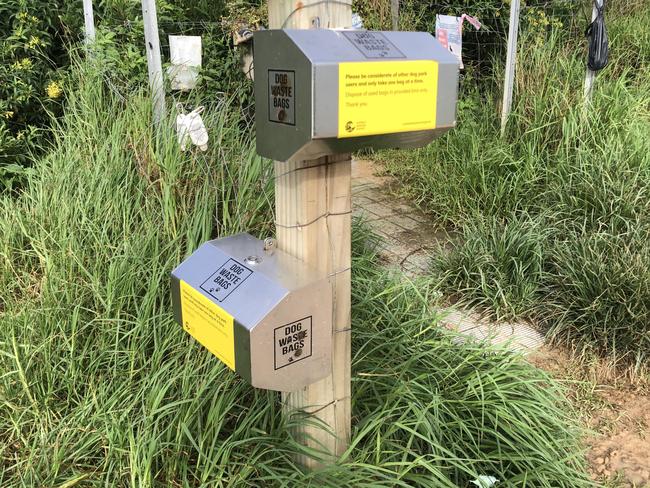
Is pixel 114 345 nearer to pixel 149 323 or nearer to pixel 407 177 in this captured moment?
pixel 149 323

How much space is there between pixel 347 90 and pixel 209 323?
28.5 inches

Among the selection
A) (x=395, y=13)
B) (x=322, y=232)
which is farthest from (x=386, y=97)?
(x=395, y=13)

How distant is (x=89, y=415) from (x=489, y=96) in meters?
4.41

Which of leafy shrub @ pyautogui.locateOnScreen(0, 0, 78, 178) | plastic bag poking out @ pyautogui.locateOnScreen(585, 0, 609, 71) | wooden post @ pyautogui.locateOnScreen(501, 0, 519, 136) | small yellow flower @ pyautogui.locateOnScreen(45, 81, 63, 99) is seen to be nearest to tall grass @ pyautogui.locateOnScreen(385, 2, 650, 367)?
wooden post @ pyautogui.locateOnScreen(501, 0, 519, 136)

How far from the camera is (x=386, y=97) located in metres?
1.47

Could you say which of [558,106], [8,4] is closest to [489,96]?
[558,106]

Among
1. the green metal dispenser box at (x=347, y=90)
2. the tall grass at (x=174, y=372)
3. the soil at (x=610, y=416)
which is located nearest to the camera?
the green metal dispenser box at (x=347, y=90)

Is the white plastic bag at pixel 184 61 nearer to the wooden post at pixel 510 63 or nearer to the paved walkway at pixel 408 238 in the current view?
the paved walkway at pixel 408 238

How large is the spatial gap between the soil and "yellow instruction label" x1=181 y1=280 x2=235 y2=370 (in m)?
1.62

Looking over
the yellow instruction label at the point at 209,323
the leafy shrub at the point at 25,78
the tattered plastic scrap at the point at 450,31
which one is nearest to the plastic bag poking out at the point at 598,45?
the tattered plastic scrap at the point at 450,31

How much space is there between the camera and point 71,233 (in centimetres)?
260

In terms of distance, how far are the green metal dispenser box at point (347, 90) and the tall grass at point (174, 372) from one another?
94 centimetres

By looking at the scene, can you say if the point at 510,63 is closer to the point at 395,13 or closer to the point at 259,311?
the point at 395,13

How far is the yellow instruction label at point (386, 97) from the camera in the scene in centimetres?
140
